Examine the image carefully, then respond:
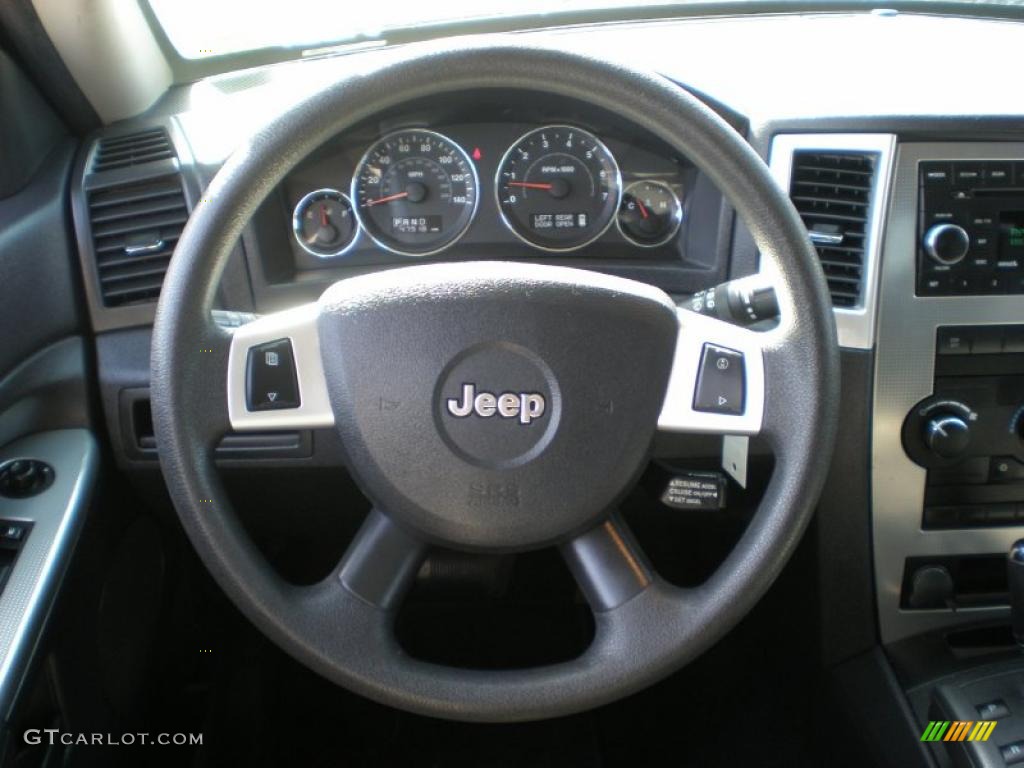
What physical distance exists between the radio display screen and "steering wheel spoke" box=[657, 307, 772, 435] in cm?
56

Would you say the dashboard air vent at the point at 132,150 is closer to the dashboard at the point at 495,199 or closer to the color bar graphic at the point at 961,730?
the dashboard at the point at 495,199

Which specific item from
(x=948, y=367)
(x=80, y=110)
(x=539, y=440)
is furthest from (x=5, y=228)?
(x=948, y=367)

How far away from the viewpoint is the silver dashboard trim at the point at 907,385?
4.48 feet

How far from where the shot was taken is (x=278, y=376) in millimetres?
1022

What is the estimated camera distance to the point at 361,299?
101cm

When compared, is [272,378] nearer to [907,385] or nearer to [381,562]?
[381,562]

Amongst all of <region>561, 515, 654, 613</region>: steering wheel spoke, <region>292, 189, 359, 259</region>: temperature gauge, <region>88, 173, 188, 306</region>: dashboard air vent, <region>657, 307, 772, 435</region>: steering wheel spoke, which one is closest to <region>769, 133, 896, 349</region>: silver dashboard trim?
<region>657, 307, 772, 435</region>: steering wheel spoke

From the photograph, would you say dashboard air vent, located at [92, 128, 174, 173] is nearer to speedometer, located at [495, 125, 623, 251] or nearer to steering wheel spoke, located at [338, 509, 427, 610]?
speedometer, located at [495, 125, 623, 251]

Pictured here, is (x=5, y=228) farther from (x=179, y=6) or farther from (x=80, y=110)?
(x=179, y=6)

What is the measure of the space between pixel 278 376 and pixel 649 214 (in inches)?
27.1

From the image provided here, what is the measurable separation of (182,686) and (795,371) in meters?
1.25

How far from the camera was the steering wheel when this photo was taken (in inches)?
37.9

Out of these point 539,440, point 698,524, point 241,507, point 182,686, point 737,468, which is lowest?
point 182,686

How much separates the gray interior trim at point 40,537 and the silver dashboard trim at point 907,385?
1.11 m
